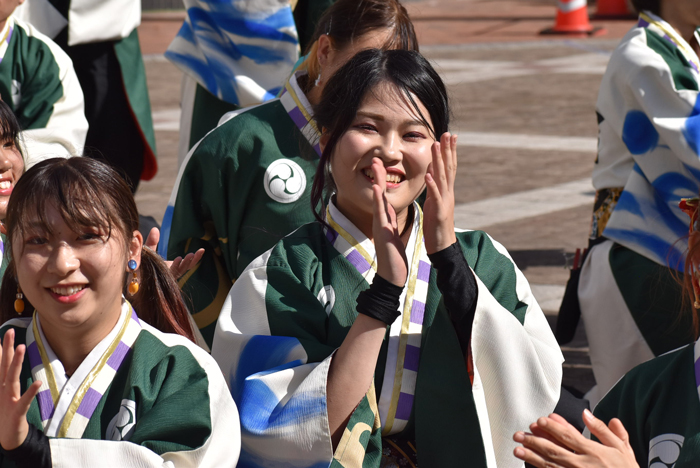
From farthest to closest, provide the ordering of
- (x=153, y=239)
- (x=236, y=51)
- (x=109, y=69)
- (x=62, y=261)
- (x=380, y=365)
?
1. (x=109, y=69)
2. (x=236, y=51)
3. (x=153, y=239)
4. (x=380, y=365)
5. (x=62, y=261)

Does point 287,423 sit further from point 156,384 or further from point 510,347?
point 510,347

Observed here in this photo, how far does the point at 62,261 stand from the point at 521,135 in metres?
7.13

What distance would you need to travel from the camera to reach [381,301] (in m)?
1.87

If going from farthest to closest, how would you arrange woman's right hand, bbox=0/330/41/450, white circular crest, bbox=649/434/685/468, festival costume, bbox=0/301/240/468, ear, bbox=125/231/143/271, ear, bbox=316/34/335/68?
ear, bbox=316/34/335/68 < ear, bbox=125/231/143/271 < white circular crest, bbox=649/434/685/468 < festival costume, bbox=0/301/240/468 < woman's right hand, bbox=0/330/41/450

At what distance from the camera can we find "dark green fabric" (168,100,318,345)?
2750 millimetres

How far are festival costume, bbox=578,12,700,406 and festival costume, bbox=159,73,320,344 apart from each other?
3.51ft

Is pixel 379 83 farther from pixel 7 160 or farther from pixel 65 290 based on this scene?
pixel 7 160

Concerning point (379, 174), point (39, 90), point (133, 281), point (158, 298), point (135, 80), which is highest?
point (379, 174)

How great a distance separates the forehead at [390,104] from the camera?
206 cm

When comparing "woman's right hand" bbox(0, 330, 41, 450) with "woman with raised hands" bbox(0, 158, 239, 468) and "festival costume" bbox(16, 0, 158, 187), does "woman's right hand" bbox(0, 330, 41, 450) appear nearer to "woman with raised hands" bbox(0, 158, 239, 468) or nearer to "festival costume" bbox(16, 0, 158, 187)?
"woman with raised hands" bbox(0, 158, 239, 468)

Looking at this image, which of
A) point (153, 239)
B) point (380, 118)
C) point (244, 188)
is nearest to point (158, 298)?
point (153, 239)

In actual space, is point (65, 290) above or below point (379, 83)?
below

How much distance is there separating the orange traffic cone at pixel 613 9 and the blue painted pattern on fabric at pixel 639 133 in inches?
650

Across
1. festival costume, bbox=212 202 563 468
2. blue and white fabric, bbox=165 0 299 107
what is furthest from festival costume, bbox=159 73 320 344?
festival costume, bbox=212 202 563 468
